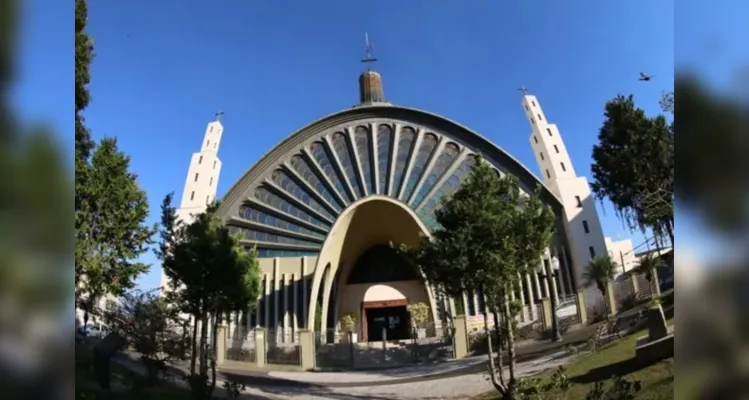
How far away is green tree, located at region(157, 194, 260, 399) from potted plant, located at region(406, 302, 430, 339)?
2.94 feet

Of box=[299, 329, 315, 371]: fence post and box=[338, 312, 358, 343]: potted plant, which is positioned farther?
box=[338, 312, 358, 343]: potted plant

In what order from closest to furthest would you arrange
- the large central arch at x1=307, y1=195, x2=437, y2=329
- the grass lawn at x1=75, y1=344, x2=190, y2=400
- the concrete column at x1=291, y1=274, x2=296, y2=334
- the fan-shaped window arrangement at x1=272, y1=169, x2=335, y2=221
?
the grass lawn at x1=75, y1=344, x2=190, y2=400
the concrete column at x1=291, y1=274, x2=296, y2=334
the large central arch at x1=307, y1=195, x2=437, y2=329
the fan-shaped window arrangement at x1=272, y1=169, x2=335, y2=221

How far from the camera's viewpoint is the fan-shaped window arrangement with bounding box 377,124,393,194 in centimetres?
329

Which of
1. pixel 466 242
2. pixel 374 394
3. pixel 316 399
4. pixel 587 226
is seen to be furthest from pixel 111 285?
pixel 587 226

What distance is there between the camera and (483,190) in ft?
8.60

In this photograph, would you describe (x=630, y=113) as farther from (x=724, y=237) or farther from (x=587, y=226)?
(x=724, y=237)

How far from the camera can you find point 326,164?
346cm

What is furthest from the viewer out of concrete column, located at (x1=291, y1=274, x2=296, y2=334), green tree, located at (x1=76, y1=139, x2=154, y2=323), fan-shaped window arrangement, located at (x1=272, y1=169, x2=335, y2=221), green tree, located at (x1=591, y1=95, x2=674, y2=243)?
fan-shaped window arrangement, located at (x1=272, y1=169, x2=335, y2=221)

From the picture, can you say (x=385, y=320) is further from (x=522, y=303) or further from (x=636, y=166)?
(x=636, y=166)

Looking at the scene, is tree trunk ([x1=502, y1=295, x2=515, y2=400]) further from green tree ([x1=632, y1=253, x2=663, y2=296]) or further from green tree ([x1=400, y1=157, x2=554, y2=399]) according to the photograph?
green tree ([x1=632, y1=253, x2=663, y2=296])

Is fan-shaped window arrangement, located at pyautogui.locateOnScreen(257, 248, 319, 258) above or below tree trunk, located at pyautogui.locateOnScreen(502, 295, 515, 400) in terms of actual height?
above

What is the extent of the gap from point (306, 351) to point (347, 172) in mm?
1243

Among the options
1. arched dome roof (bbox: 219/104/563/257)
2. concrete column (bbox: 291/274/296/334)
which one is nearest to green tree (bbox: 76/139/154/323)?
arched dome roof (bbox: 219/104/563/257)

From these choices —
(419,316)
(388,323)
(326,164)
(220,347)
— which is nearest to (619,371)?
(419,316)
